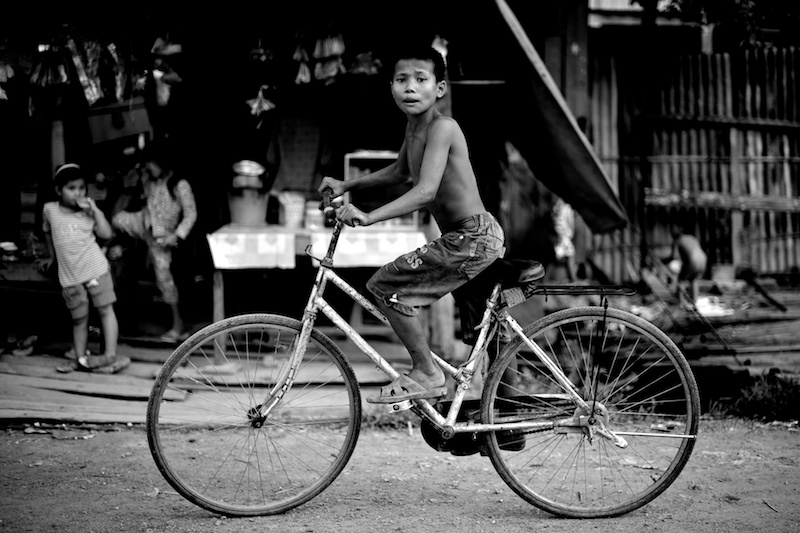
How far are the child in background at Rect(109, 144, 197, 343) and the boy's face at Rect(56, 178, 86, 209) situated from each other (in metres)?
0.94

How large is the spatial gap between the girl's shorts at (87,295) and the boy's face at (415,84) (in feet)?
12.3

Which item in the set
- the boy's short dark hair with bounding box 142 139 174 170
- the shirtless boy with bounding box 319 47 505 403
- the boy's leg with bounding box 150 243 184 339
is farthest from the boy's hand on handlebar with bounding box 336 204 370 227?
the boy's short dark hair with bounding box 142 139 174 170

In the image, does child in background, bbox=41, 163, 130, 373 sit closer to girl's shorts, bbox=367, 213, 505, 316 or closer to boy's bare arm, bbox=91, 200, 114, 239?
boy's bare arm, bbox=91, 200, 114, 239

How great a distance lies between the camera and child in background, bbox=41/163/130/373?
620 centimetres

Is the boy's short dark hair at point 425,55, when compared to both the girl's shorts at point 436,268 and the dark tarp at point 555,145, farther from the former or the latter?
the dark tarp at point 555,145

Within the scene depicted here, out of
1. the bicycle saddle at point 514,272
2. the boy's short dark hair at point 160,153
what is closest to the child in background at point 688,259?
the boy's short dark hair at point 160,153

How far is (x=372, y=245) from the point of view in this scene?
22.7 ft

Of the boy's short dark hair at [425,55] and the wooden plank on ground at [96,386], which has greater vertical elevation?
the boy's short dark hair at [425,55]

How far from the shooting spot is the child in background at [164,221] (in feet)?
23.5

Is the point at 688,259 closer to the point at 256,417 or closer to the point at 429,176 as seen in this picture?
the point at 429,176

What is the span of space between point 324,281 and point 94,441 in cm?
230

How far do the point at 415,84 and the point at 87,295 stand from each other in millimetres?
3981

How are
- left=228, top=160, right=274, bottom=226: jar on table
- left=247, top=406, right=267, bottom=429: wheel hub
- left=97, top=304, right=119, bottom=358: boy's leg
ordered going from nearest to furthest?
left=247, top=406, right=267, bottom=429: wheel hub
left=97, top=304, right=119, bottom=358: boy's leg
left=228, top=160, right=274, bottom=226: jar on table

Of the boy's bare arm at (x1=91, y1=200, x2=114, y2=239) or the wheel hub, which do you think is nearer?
the wheel hub
